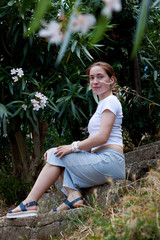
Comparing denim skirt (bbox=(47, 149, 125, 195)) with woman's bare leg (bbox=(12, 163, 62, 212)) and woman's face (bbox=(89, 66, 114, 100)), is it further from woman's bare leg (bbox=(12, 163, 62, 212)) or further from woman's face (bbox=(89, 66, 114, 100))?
woman's face (bbox=(89, 66, 114, 100))

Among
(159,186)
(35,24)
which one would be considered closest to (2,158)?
(159,186)

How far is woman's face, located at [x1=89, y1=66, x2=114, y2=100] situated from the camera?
185cm

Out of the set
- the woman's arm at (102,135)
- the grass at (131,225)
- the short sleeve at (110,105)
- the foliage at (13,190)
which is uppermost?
the short sleeve at (110,105)

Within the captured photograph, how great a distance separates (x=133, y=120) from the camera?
133 inches

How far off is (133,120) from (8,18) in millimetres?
1733

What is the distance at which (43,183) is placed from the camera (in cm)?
173

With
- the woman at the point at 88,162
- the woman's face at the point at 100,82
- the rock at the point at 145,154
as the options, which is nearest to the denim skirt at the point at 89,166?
the woman at the point at 88,162

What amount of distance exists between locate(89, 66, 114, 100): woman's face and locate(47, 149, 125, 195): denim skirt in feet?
1.23

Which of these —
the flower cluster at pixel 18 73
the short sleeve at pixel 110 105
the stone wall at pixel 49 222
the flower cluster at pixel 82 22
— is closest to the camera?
the flower cluster at pixel 82 22

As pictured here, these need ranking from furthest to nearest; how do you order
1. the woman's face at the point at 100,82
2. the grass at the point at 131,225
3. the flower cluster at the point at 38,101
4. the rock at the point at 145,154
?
the flower cluster at the point at 38,101
the rock at the point at 145,154
the woman's face at the point at 100,82
the grass at the point at 131,225

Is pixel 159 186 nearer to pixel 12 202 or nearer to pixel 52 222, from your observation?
pixel 52 222

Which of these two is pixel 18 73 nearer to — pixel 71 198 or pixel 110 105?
pixel 110 105

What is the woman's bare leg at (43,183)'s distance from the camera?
1.72 metres

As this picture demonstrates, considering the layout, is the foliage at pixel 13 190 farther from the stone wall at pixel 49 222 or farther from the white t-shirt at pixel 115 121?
the white t-shirt at pixel 115 121
